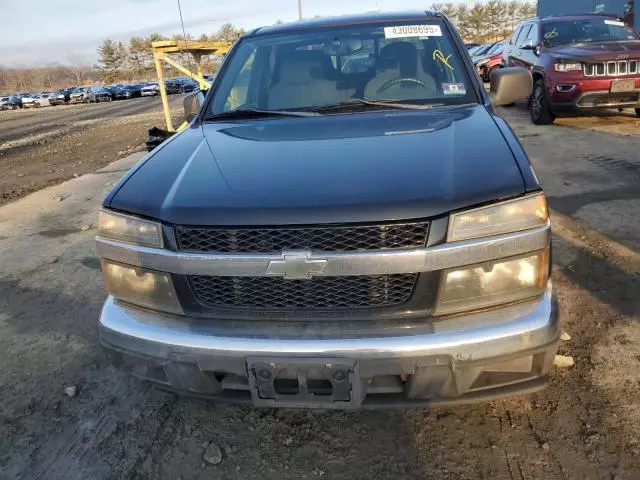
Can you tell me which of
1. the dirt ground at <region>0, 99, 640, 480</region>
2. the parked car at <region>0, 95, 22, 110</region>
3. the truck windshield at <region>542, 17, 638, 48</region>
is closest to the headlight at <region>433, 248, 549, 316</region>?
the dirt ground at <region>0, 99, 640, 480</region>

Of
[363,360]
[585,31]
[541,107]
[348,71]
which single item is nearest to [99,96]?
[541,107]

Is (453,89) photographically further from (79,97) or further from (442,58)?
(79,97)

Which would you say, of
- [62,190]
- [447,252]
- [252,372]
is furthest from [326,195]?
[62,190]

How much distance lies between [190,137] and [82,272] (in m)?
2.13

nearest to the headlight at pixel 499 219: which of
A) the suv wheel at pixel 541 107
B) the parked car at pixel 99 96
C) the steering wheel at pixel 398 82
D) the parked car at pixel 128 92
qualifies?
the steering wheel at pixel 398 82

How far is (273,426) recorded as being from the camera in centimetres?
242

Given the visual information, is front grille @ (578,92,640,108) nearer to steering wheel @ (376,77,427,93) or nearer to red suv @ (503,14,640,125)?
red suv @ (503,14,640,125)

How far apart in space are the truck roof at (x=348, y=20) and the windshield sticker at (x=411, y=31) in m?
0.10

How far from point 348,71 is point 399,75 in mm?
307

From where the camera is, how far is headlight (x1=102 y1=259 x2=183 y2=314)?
6.66ft

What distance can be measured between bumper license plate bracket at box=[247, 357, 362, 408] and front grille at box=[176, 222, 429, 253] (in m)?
0.39

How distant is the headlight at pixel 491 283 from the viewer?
6.07 ft

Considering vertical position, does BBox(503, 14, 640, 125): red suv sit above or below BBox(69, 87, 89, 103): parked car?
above

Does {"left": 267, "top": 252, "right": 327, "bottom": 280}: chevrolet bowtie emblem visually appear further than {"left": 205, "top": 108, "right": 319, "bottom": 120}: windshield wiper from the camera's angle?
No
